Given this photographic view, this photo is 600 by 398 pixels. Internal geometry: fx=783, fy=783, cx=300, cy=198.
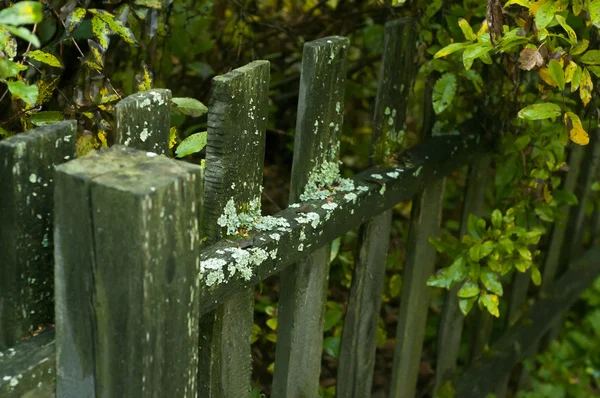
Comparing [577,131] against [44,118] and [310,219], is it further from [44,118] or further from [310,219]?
[44,118]

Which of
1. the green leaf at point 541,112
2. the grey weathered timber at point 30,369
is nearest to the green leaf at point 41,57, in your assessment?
the grey weathered timber at point 30,369

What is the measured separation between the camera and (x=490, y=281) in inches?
79.7

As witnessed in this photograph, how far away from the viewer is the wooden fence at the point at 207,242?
1.09 metres

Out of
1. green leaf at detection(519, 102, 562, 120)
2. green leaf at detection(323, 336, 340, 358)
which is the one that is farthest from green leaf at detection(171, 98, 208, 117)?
green leaf at detection(323, 336, 340, 358)

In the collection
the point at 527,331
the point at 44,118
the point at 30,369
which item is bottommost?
the point at 527,331

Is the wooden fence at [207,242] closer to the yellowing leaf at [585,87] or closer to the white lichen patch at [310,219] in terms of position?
the white lichen patch at [310,219]

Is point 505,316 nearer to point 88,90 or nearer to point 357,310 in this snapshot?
point 357,310

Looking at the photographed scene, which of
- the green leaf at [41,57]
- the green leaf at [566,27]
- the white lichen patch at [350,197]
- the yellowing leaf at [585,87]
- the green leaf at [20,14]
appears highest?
the green leaf at [20,14]

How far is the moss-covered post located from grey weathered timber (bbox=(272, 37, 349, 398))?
1.69 feet

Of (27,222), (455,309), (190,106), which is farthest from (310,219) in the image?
(455,309)

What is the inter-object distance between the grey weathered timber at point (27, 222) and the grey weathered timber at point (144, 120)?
0.09m

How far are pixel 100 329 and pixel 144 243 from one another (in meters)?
0.16

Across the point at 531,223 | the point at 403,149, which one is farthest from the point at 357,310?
the point at 531,223

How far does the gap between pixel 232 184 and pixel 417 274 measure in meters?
1.03
